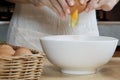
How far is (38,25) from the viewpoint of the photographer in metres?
1.38

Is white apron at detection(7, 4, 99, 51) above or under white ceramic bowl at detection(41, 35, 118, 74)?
above

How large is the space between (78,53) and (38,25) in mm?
560

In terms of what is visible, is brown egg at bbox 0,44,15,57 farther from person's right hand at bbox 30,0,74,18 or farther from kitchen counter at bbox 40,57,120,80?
person's right hand at bbox 30,0,74,18

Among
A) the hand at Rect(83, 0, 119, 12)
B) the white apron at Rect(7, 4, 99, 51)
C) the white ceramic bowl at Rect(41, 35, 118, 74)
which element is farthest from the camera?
the white apron at Rect(7, 4, 99, 51)

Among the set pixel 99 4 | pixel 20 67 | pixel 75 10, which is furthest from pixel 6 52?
pixel 99 4

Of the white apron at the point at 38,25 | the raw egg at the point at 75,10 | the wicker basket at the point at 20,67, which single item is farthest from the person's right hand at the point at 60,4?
the wicker basket at the point at 20,67

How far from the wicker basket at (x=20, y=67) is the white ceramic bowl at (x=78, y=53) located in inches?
4.0

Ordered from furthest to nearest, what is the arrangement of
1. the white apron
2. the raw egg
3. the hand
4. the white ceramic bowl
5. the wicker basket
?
the white apron → the hand → the raw egg → the white ceramic bowl → the wicker basket

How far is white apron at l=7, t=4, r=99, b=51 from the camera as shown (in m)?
1.36

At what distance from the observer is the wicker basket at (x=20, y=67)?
725 millimetres

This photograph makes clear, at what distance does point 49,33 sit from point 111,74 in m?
0.54

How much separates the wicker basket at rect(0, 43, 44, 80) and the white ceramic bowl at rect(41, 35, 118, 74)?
102 mm

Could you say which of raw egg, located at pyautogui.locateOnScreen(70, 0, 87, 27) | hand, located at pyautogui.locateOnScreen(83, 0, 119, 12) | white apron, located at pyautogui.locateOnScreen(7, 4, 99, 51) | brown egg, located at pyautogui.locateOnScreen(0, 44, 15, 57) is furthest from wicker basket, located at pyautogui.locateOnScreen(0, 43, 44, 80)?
white apron, located at pyautogui.locateOnScreen(7, 4, 99, 51)

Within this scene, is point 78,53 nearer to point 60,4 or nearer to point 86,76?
point 86,76
